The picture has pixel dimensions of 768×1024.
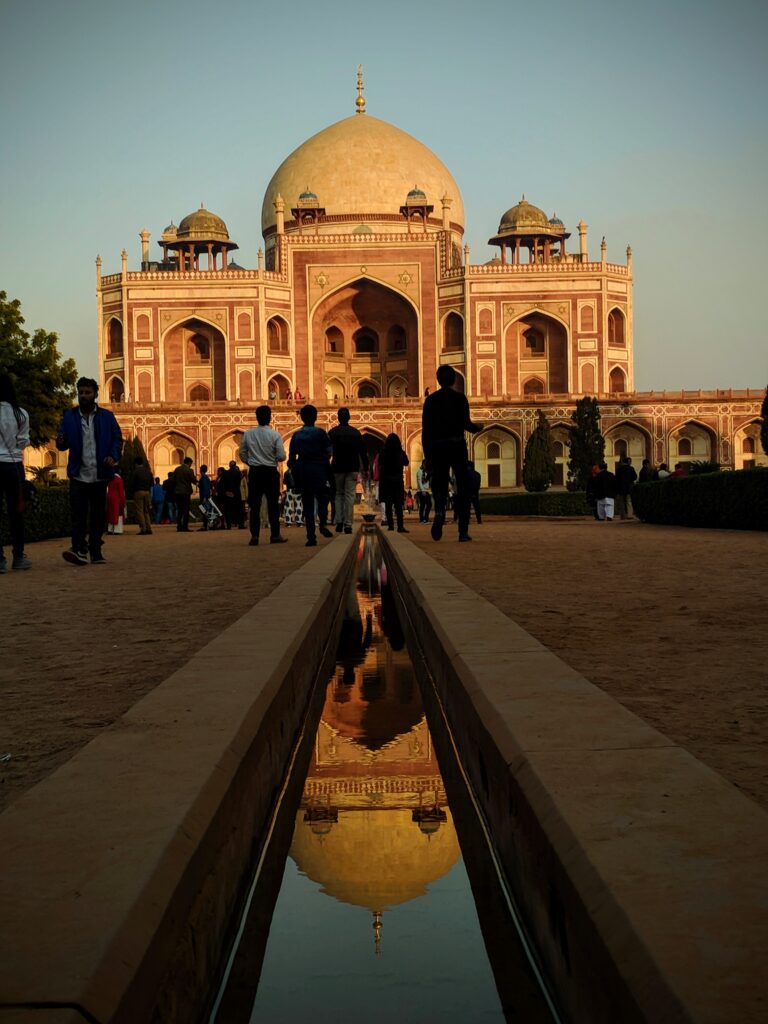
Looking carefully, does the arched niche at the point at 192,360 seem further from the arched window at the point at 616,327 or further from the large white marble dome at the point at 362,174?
the arched window at the point at 616,327

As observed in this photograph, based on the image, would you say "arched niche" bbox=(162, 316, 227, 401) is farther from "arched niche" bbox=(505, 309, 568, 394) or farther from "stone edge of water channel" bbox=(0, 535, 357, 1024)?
"stone edge of water channel" bbox=(0, 535, 357, 1024)

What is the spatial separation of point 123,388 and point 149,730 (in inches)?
1807

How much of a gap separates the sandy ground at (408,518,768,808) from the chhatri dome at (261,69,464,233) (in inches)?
1750

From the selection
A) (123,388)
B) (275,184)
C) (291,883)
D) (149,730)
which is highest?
(275,184)

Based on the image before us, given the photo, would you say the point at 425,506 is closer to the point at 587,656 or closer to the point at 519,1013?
the point at 587,656

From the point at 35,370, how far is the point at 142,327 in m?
18.4

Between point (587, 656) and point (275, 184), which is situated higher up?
point (275, 184)

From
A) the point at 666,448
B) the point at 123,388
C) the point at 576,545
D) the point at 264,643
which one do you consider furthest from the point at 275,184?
the point at 264,643

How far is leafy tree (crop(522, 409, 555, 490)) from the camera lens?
3700 centimetres

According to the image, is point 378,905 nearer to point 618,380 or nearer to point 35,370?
point 35,370

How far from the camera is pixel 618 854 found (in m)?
1.48

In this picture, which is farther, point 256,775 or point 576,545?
point 576,545

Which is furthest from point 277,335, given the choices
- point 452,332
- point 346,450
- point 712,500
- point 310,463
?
point 310,463

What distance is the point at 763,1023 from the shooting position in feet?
3.46
